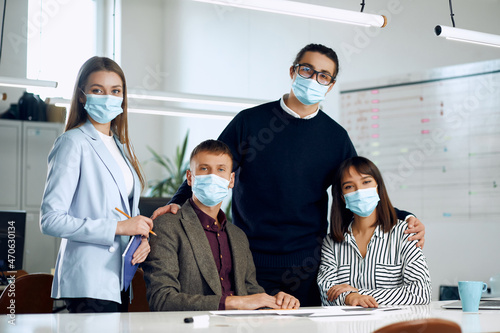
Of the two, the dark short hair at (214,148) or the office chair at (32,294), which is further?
the office chair at (32,294)

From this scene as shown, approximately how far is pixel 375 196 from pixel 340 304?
0.47 metres

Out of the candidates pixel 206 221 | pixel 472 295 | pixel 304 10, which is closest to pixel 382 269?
pixel 472 295

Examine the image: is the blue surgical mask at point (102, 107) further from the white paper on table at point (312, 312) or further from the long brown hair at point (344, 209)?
the long brown hair at point (344, 209)

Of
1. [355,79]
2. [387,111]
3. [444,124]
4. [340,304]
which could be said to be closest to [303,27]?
[355,79]

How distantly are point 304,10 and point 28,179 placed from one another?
185 inches

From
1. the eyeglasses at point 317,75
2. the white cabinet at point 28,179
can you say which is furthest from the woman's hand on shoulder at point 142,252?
the white cabinet at point 28,179

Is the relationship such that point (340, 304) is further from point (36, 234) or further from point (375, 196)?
point (36, 234)

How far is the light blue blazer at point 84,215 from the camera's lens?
169 centimetres

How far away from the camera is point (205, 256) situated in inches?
77.3

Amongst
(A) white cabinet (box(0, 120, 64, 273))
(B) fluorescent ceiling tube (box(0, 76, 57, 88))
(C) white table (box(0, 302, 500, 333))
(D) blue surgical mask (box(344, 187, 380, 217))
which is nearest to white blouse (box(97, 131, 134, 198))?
(C) white table (box(0, 302, 500, 333))

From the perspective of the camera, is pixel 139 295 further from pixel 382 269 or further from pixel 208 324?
pixel 208 324

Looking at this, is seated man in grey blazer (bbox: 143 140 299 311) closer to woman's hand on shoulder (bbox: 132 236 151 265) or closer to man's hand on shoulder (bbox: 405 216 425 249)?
woman's hand on shoulder (bbox: 132 236 151 265)

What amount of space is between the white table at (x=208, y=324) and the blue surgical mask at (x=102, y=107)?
2.09 ft

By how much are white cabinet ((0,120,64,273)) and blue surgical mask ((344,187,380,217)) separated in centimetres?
481
